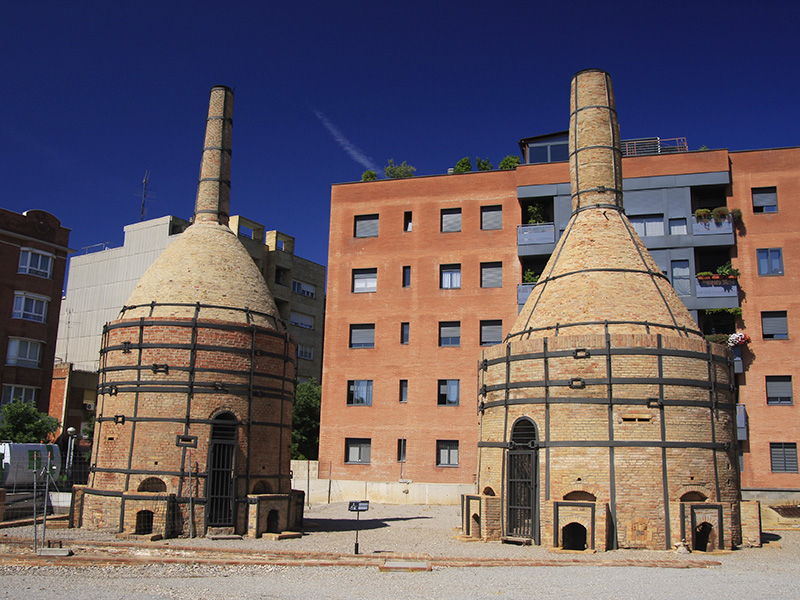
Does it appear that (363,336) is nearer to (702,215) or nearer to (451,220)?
(451,220)

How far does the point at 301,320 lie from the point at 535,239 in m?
26.9

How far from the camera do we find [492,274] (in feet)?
122

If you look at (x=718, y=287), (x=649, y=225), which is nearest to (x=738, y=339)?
(x=718, y=287)

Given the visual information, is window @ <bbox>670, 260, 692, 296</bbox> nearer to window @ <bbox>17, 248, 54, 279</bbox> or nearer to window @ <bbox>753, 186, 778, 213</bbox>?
window @ <bbox>753, 186, 778, 213</bbox>

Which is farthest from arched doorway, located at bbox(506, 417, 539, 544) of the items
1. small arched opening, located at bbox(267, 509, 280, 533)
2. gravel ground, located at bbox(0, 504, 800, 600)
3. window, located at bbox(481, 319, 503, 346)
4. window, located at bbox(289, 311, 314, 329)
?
window, located at bbox(289, 311, 314, 329)

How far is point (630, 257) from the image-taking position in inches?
824

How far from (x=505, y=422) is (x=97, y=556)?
10.4 m

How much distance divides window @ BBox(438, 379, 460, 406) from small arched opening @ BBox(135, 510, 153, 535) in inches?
743

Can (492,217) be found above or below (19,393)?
above

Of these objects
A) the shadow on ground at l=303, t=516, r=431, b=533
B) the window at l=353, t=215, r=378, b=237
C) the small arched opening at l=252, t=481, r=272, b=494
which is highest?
the window at l=353, t=215, r=378, b=237

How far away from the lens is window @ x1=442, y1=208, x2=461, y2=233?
38.5 meters

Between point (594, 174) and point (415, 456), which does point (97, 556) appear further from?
point (415, 456)

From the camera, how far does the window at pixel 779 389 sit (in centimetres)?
3247

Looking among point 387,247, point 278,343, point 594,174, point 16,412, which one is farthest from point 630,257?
point 16,412
